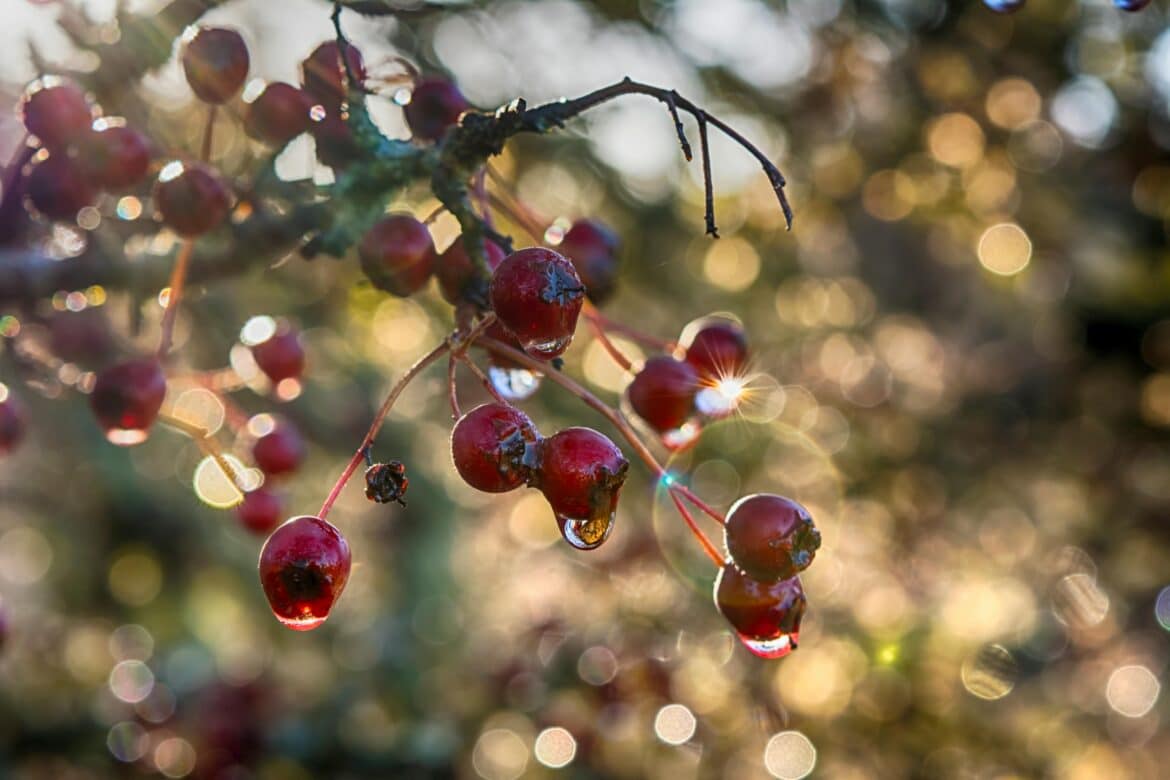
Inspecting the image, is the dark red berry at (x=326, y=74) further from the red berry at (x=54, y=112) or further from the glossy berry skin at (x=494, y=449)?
the glossy berry skin at (x=494, y=449)

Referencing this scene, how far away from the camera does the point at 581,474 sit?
2.71ft

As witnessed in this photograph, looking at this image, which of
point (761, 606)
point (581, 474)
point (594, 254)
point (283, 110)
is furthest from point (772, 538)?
point (283, 110)

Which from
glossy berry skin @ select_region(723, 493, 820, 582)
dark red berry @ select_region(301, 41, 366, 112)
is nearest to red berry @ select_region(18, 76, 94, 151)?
dark red berry @ select_region(301, 41, 366, 112)

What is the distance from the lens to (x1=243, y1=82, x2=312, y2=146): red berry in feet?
Answer: 3.91

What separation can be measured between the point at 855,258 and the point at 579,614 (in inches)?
68.4

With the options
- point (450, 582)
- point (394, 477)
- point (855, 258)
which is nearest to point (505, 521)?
point (450, 582)

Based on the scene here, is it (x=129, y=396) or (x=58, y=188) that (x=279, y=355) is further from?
(x=58, y=188)

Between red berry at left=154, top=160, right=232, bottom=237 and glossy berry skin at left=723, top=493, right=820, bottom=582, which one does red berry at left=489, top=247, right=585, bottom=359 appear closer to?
glossy berry skin at left=723, top=493, right=820, bottom=582

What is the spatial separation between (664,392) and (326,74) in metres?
0.54

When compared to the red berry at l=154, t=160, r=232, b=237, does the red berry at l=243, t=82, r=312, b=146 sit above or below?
above

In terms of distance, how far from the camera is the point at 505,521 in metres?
4.57

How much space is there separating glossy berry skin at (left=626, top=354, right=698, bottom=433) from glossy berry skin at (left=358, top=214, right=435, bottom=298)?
10.5 inches

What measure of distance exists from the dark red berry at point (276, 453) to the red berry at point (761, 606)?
83 centimetres

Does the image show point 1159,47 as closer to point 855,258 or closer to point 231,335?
point 855,258
